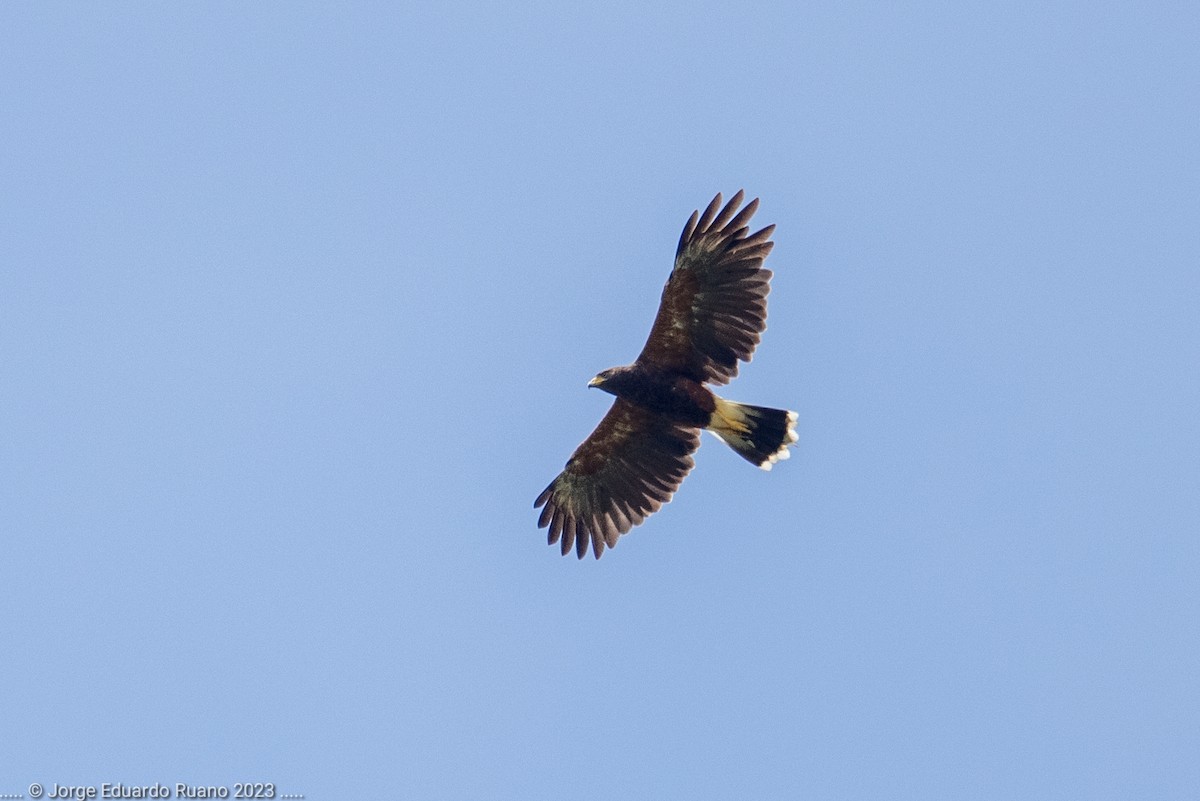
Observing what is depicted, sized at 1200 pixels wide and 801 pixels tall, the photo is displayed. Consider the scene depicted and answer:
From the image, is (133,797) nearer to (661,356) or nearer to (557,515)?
(557,515)

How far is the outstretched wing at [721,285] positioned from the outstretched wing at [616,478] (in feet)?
4.63

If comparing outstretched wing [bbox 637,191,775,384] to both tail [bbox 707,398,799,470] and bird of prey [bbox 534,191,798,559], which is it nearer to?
bird of prey [bbox 534,191,798,559]

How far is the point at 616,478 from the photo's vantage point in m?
16.3

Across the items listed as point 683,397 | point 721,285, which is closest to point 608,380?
point 683,397

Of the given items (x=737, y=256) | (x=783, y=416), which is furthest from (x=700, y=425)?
(x=737, y=256)

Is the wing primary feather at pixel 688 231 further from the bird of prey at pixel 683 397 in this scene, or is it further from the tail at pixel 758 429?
the tail at pixel 758 429

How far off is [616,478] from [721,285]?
10.5 feet

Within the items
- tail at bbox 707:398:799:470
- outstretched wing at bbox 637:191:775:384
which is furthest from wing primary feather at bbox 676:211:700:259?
tail at bbox 707:398:799:470

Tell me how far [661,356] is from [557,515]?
295 cm

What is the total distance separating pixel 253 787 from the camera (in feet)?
44.5

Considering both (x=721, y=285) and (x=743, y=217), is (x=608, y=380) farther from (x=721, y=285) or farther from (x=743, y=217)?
(x=743, y=217)

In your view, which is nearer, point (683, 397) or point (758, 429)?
point (683, 397)

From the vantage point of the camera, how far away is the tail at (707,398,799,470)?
15.1 meters

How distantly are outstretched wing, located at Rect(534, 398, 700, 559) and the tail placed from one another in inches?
28.4
